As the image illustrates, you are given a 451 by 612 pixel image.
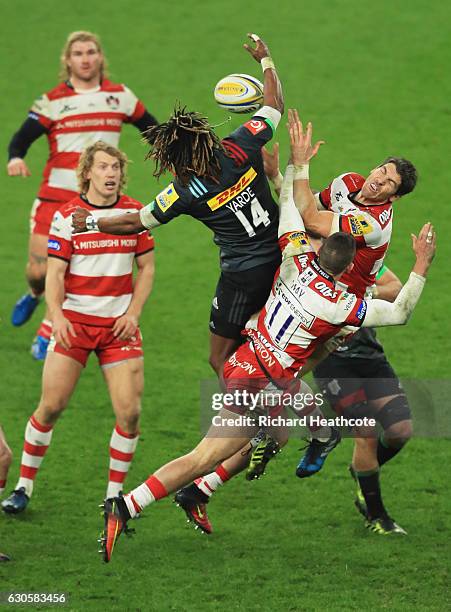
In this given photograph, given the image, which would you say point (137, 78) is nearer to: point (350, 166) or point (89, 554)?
point (350, 166)

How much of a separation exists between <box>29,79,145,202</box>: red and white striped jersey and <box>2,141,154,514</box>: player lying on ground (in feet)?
10.3

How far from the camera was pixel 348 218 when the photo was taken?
26.5 ft

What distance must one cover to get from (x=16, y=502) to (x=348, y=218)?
3.21 m

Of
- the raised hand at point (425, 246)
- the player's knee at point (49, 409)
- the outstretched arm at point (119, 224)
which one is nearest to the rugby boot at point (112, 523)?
the player's knee at point (49, 409)

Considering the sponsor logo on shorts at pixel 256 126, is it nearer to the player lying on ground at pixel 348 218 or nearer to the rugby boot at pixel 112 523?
the player lying on ground at pixel 348 218

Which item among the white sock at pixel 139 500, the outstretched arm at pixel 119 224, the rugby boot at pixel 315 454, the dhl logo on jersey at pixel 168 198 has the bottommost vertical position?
the white sock at pixel 139 500

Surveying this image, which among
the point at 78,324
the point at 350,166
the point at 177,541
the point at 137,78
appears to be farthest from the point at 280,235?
the point at 137,78

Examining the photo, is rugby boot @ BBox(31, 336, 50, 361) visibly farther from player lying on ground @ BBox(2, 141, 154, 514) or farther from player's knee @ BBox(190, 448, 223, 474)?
player's knee @ BBox(190, 448, 223, 474)

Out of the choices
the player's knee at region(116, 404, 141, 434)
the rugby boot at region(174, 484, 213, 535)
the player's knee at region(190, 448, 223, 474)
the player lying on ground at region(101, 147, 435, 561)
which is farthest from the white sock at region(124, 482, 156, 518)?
the player's knee at region(116, 404, 141, 434)

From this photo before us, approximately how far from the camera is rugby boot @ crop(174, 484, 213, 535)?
848cm

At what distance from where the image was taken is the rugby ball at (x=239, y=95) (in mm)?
7992

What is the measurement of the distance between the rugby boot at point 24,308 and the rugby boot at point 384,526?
5.08 metres

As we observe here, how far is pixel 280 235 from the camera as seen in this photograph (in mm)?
7906

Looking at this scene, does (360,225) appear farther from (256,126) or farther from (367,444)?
(367,444)
